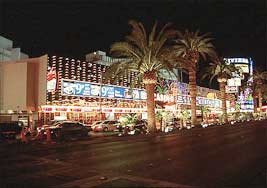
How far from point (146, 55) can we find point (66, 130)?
940 centimetres

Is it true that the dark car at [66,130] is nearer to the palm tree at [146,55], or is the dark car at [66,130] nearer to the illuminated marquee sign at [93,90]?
the palm tree at [146,55]

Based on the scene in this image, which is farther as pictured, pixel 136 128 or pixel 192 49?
pixel 192 49

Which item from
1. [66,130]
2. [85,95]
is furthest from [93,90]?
[66,130]

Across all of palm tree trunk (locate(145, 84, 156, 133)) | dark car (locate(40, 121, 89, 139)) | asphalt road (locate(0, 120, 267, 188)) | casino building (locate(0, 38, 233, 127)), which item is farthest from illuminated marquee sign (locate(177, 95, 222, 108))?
asphalt road (locate(0, 120, 267, 188))

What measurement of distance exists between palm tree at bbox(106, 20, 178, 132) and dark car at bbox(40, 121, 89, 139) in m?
5.29

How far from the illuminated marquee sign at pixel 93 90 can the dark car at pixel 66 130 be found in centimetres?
1112

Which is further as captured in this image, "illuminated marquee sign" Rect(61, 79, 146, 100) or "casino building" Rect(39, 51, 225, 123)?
"illuminated marquee sign" Rect(61, 79, 146, 100)

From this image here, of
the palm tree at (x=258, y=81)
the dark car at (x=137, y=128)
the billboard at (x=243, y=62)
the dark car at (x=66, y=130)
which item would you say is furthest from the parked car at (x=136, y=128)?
the billboard at (x=243, y=62)

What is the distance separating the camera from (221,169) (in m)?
12.3

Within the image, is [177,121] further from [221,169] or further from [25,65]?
[221,169]

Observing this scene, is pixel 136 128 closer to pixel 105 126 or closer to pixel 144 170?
pixel 105 126

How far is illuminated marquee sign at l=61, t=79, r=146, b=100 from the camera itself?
43.6m

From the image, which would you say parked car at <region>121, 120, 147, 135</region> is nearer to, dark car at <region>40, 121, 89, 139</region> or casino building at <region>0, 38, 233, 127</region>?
dark car at <region>40, 121, 89, 139</region>

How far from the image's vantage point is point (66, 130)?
2972 centimetres
